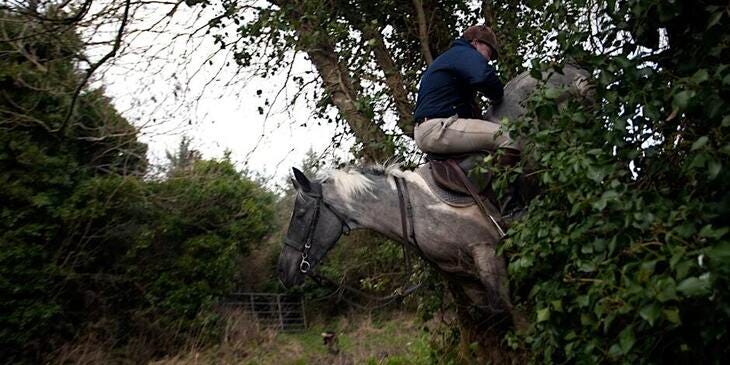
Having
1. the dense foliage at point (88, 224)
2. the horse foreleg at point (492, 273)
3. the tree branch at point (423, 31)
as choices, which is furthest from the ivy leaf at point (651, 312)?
the dense foliage at point (88, 224)

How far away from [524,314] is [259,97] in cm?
444

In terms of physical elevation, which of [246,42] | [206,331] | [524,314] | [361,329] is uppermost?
[246,42]

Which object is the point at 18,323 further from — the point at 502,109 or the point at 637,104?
the point at 637,104

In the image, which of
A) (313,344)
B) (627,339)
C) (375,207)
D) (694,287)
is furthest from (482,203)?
(313,344)

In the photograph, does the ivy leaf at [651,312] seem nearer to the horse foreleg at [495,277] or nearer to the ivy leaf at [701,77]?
the ivy leaf at [701,77]

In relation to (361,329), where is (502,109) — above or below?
above

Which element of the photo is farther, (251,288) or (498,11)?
(251,288)

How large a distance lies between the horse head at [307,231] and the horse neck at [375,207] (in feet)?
0.30

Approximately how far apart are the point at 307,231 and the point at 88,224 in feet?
22.3

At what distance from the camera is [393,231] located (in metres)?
4.69

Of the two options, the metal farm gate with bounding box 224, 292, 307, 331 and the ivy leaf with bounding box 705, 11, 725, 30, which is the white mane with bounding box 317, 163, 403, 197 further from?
the metal farm gate with bounding box 224, 292, 307, 331

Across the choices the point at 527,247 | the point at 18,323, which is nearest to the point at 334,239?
the point at 527,247

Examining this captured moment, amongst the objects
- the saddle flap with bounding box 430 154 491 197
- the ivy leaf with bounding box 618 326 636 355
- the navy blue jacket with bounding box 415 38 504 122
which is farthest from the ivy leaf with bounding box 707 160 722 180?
the navy blue jacket with bounding box 415 38 504 122

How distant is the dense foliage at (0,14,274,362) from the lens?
9062 millimetres
